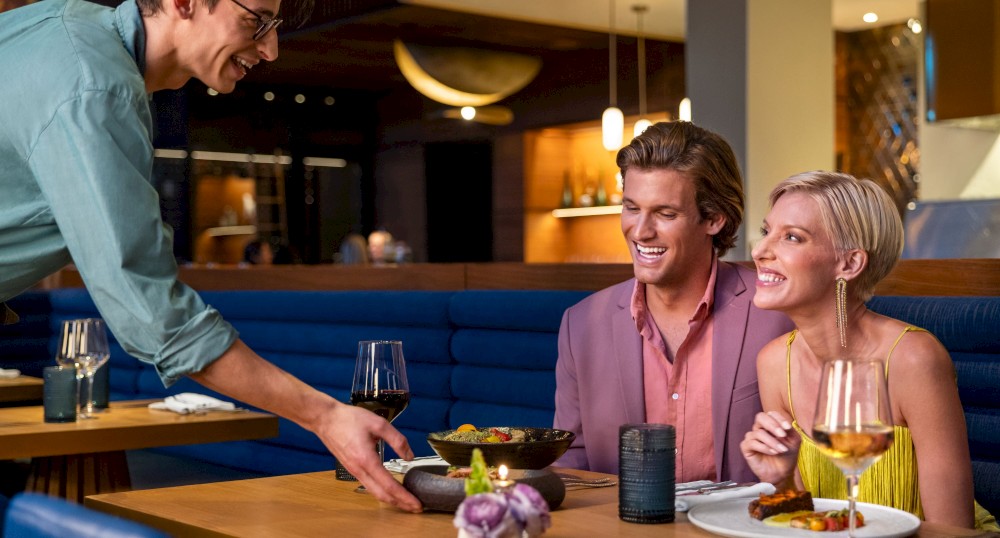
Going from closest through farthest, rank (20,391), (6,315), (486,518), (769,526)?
(486,518)
(769,526)
(6,315)
(20,391)

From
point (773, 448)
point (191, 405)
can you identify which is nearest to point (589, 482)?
point (773, 448)

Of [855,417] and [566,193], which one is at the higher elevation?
[566,193]

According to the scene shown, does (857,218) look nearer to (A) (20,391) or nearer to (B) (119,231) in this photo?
(B) (119,231)

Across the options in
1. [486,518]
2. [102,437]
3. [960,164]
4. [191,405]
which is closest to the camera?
[486,518]

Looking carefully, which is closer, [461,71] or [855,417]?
[855,417]

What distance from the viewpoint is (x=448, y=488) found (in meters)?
1.65

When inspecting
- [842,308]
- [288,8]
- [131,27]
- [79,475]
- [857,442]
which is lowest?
[79,475]

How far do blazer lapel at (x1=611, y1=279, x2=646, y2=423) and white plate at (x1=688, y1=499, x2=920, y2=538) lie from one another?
2.25ft

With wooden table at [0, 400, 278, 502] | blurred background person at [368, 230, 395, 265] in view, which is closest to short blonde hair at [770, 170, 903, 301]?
wooden table at [0, 400, 278, 502]

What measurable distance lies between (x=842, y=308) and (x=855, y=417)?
700 mm

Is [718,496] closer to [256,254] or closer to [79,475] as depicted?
[79,475]

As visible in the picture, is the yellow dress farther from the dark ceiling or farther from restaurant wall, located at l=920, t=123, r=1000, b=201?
restaurant wall, located at l=920, t=123, r=1000, b=201

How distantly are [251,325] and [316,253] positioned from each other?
7.91m

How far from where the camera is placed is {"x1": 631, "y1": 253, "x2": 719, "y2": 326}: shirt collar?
2342 millimetres
